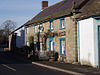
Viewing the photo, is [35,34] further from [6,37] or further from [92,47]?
[6,37]

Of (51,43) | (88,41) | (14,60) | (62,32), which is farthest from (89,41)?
(14,60)

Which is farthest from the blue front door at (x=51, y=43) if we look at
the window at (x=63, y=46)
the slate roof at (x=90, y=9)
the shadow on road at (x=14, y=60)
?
the slate roof at (x=90, y=9)

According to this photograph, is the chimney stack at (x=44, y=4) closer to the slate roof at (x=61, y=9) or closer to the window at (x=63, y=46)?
the slate roof at (x=61, y=9)

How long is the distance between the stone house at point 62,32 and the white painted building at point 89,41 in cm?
100

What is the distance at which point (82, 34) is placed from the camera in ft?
67.1

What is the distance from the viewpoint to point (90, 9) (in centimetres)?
2053

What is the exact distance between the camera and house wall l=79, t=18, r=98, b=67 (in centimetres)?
→ 1850

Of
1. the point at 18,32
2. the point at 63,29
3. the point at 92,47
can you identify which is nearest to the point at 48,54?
the point at 63,29

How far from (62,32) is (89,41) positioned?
17.9ft

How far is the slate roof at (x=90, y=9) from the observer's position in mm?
18883

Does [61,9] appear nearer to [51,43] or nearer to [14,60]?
[51,43]

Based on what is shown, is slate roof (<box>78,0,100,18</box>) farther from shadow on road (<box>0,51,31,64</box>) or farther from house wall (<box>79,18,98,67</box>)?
shadow on road (<box>0,51,31,64</box>)

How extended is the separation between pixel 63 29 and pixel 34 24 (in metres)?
9.24

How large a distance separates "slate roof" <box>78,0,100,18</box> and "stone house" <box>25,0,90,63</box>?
47cm
